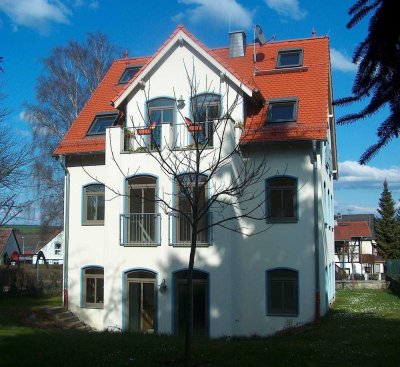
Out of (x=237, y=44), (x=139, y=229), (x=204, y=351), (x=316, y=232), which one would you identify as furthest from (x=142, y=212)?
(x=237, y=44)

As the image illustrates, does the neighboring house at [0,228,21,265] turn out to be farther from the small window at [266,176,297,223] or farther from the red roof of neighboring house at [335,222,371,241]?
the small window at [266,176,297,223]

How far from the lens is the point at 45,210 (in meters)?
33.1

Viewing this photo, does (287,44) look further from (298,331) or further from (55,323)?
(55,323)

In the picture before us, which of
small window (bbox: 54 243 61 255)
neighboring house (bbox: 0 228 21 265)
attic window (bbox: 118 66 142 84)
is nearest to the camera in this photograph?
attic window (bbox: 118 66 142 84)

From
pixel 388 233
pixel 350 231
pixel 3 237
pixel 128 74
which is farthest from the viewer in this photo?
pixel 350 231

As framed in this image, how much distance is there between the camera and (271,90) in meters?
20.4

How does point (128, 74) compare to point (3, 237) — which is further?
point (3, 237)

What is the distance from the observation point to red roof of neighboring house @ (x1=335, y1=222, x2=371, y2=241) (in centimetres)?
6571

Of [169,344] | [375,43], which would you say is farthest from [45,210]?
[375,43]

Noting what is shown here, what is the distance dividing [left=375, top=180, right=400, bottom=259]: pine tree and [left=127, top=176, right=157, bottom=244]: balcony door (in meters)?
42.3

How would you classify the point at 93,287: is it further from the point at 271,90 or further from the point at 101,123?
the point at 271,90

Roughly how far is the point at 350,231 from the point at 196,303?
52569 millimetres

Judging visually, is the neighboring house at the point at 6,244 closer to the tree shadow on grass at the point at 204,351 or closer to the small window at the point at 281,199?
the small window at the point at 281,199

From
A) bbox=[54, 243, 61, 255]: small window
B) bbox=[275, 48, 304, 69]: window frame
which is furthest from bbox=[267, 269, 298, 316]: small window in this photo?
bbox=[54, 243, 61, 255]: small window
